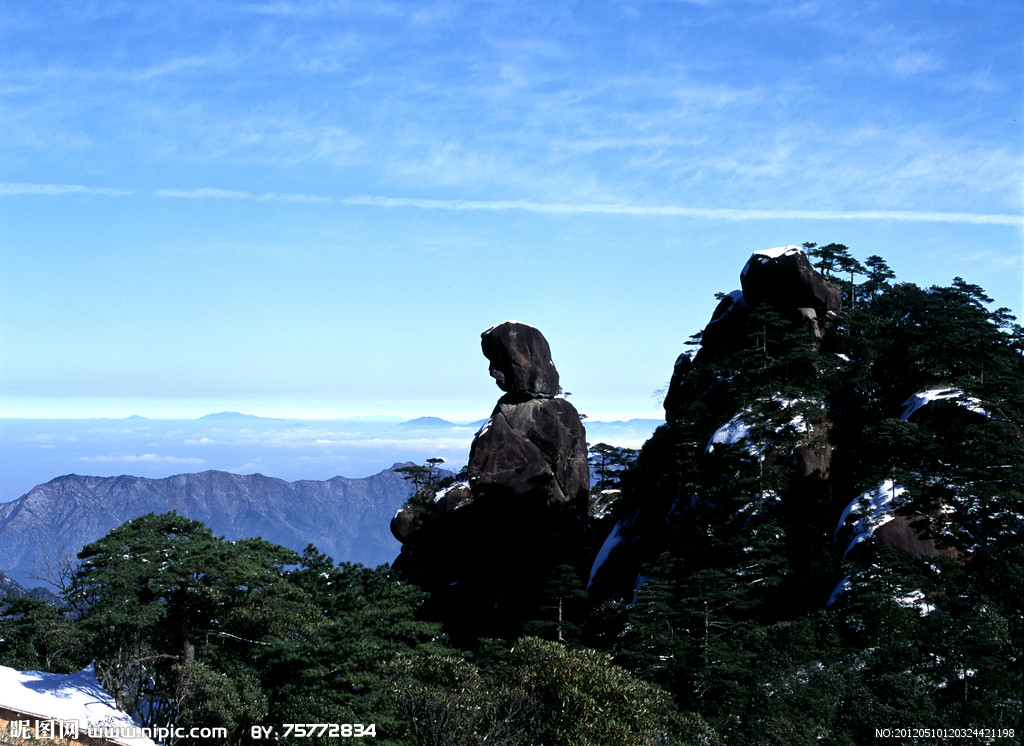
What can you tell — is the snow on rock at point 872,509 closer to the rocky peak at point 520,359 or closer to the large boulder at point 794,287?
the large boulder at point 794,287

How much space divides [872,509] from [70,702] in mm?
33005

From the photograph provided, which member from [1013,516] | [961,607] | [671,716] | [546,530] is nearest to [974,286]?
[1013,516]

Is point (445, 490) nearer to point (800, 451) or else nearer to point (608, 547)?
point (608, 547)


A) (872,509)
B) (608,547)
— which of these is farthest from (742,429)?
(608,547)

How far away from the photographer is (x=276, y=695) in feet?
87.7

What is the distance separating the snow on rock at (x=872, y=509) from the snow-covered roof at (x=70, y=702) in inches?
1139

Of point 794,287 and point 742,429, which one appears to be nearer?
point 742,429

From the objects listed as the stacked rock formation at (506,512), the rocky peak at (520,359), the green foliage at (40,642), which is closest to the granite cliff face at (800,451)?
the stacked rock formation at (506,512)

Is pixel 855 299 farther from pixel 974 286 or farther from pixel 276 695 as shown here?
pixel 276 695

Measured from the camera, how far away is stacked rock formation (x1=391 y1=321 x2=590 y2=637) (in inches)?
2298

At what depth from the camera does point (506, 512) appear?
60094mm

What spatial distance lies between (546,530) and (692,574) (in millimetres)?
24240

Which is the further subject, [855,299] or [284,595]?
[855,299]

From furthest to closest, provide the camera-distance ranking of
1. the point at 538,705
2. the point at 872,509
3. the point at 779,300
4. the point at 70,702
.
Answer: the point at 779,300, the point at 872,509, the point at 70,702, the point at 538,705
